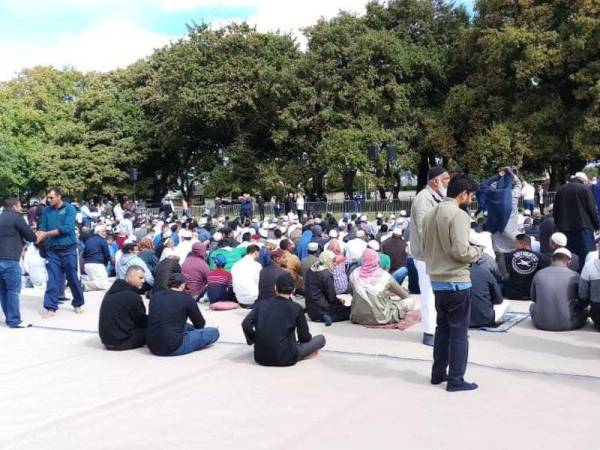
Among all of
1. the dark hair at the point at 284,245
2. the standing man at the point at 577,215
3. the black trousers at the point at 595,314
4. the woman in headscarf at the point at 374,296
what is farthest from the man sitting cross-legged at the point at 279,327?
the standing man at the point at 577,215

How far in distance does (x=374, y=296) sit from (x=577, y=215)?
129 inches

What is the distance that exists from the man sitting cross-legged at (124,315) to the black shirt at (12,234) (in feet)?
7.01

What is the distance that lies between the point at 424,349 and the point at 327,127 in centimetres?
A: 2732

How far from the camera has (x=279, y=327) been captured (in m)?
6.30

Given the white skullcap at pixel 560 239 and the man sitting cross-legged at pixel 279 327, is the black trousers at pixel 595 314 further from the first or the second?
the man sitting cross-legged at pixel 279 327

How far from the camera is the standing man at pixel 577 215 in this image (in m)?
9.04

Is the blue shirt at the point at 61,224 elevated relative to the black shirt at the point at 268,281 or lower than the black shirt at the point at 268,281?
elevated

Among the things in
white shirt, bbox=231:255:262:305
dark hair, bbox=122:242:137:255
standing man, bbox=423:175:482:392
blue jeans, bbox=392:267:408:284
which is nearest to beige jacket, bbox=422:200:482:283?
standing man, bbox=423:175:482:392

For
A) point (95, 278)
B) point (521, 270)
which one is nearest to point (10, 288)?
point (95, 278)

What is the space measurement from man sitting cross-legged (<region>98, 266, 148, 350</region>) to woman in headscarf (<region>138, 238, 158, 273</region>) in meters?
4.06

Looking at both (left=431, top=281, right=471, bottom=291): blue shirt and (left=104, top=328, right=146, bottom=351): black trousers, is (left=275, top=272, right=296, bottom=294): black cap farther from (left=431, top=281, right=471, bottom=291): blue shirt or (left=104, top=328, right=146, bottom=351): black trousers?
(left=104, top=328, right=146, bottom=351): black trousers

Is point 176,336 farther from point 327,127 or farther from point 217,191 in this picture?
point 217,191

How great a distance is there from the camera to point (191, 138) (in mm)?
42688

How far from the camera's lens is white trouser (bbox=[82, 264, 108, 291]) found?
1228cm
